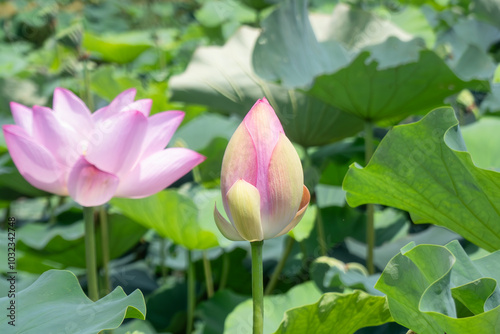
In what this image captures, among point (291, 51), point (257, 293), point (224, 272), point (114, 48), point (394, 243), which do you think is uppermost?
point (257, 293)

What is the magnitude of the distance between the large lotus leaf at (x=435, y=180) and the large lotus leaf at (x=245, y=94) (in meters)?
0.37

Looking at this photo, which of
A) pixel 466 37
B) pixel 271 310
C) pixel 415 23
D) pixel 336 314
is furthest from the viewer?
pixel 415 23

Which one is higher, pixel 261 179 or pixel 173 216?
pixel 261 179

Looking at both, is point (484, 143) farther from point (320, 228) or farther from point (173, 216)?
point (173, 216)

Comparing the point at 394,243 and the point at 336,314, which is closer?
the point at 336,314

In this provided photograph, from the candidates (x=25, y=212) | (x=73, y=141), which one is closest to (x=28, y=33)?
(x=25, y=212)

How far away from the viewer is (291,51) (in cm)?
96

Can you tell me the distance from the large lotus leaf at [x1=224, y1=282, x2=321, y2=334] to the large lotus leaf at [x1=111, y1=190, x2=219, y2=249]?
0.10 m

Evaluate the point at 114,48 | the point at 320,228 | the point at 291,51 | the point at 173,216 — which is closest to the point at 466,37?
the point at 291,51

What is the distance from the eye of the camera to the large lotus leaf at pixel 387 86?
2.59 feet

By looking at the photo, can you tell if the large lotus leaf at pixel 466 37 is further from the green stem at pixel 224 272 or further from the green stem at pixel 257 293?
the green stem at pixel 257 293

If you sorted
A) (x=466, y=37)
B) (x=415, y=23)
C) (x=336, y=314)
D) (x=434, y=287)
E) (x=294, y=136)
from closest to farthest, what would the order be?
(x=434, y=287), (x=336, y=314), (x=294, y=136), (x=466, y=37), (x=415, y=23)

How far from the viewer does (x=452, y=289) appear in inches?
16.7

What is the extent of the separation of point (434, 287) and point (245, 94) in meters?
0.66
